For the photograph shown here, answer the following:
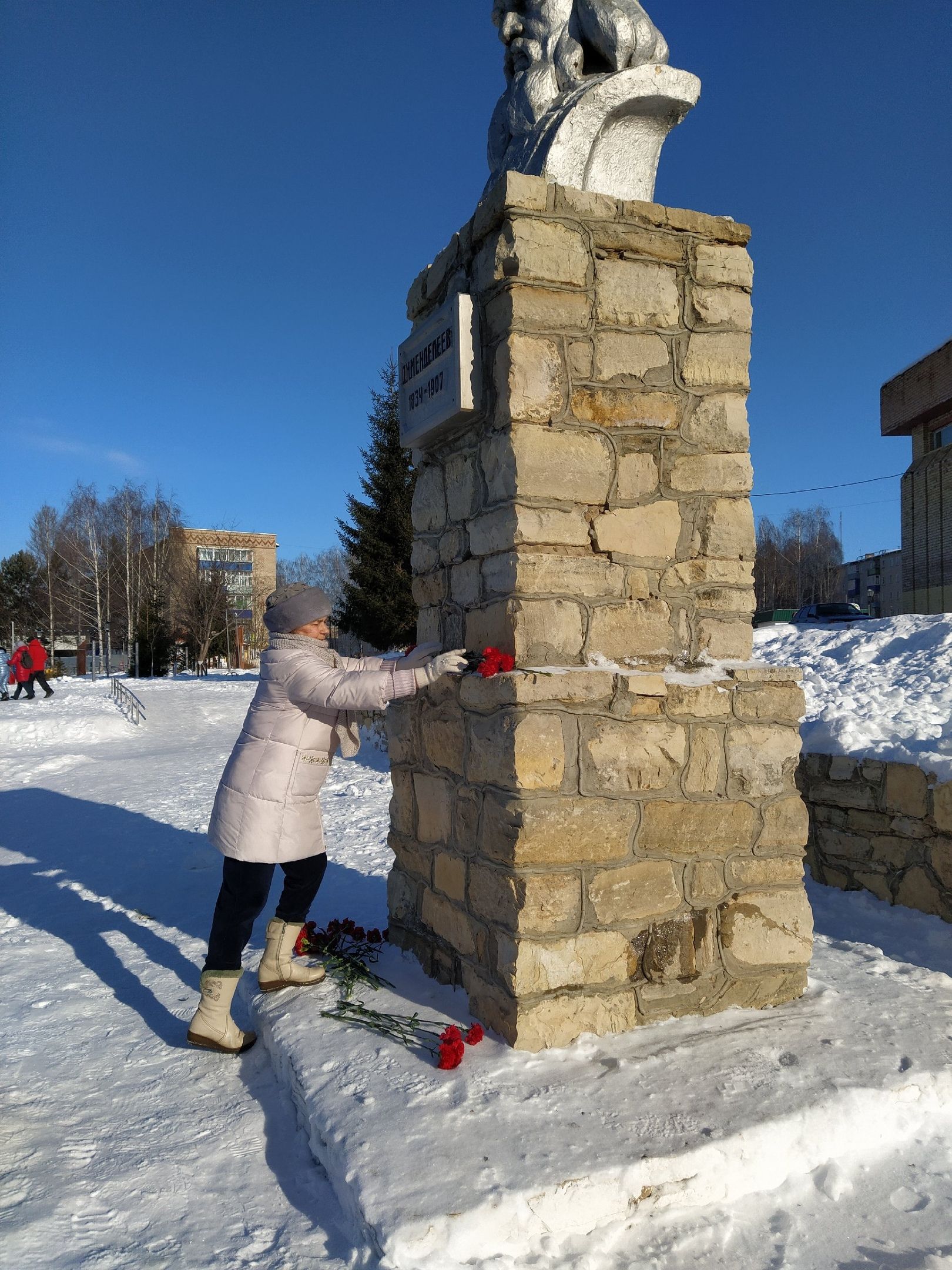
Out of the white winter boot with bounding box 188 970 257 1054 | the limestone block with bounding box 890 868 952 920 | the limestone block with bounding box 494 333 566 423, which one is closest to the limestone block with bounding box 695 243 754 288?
the limestone block with bounding box 494 333 566 423

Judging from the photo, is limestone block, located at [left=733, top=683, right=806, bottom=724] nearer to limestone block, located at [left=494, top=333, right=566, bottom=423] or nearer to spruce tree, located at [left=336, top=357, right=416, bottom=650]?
limestone block, located at [left=494, top=333, right=566, bottom=423]

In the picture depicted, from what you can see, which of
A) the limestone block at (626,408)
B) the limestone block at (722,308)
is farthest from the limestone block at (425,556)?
the limestone block at (722,308)

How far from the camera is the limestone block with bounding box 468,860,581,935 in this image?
2695 millimetres

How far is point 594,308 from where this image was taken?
302 centimetres

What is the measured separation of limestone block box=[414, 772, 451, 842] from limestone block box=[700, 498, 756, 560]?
1.33 m

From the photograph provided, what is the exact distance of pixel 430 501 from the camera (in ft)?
11.9

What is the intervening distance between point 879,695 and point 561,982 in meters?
3.79

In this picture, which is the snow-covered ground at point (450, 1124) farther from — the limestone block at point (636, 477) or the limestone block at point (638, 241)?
the limestone block at point (638, 241)

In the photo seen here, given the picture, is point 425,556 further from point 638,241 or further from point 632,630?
point 638,241

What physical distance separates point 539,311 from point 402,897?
241cm

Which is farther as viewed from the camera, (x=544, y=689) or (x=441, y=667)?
(x=441, y=667)

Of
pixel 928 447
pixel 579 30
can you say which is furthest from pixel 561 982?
pixel 928 447

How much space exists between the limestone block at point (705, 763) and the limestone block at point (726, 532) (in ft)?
2.20

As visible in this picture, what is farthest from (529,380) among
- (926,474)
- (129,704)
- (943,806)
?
(926,474)
